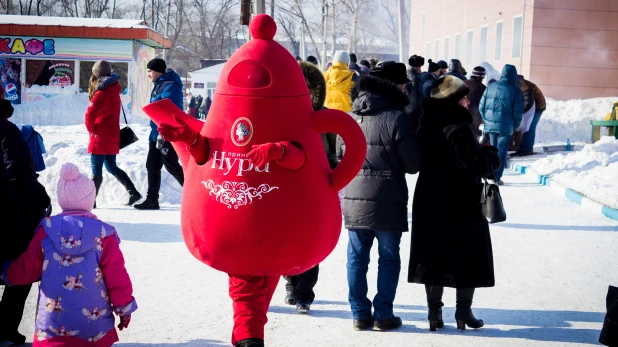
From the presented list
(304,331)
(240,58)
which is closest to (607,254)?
(304,331)

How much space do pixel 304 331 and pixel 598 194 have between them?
6921mm

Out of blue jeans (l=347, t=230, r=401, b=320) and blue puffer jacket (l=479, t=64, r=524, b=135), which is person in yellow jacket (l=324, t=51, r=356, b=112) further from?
blue jeans (l=347, t=230, r=401, b=320)

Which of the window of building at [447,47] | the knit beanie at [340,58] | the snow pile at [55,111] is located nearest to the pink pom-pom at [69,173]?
the knit beanie at [340,58]

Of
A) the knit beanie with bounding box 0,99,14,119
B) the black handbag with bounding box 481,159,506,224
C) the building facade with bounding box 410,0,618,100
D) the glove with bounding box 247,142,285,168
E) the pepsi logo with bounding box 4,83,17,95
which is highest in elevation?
the building facade with bounding box 410,0,618,100

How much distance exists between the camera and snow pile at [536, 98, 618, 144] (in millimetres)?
20059

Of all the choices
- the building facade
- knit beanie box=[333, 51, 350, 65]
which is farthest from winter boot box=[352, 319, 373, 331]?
the building facade

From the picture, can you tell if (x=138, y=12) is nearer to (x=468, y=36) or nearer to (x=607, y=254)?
(x=468, y=36)

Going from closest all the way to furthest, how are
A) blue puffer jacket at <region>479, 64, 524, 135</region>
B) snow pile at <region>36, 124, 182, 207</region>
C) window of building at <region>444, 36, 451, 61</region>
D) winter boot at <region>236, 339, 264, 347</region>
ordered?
1. winter boot at <region>236, 339, 264, 347</region>
2. snow pile at <region>36, 124, 182, 207</region>
3. blue puffer jacket at <region>479, 64, 524, 135</region>
4. window of building at <region>444, 36, 451, 61</region>

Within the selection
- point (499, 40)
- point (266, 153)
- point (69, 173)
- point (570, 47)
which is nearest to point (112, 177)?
point (69, 173)

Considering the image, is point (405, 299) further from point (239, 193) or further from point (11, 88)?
point (11, 88)

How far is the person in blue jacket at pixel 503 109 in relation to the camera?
12.0 m

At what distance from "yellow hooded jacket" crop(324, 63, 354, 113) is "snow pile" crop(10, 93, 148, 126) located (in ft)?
60.4

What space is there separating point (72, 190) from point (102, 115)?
536 centimetres

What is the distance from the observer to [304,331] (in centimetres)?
512
